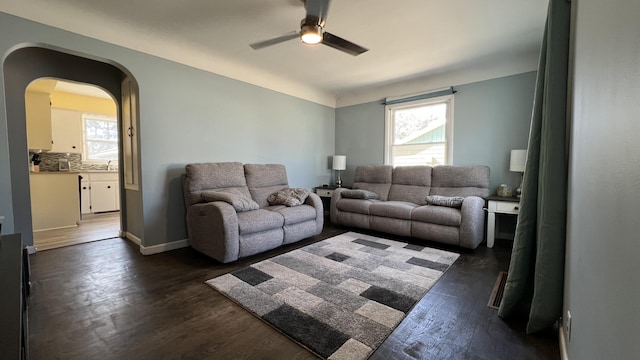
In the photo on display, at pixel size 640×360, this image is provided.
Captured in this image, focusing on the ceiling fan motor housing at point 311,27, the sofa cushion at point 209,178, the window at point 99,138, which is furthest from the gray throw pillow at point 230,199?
the window at point 99,138

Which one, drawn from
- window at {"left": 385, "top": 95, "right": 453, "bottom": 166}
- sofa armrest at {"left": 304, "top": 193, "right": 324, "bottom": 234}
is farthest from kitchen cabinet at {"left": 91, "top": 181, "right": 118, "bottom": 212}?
window at {"left": 385, "top": 95, "right": 453, "bottom": 166}

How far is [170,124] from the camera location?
3248 mm

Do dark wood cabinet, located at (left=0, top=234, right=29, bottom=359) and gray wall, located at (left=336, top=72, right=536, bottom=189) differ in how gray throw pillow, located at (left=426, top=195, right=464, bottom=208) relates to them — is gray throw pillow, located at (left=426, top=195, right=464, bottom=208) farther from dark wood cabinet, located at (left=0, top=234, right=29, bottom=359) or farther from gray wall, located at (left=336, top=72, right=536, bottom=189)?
dark wood cabinet, located at (left=0, top=234, right=29, bottom=359)

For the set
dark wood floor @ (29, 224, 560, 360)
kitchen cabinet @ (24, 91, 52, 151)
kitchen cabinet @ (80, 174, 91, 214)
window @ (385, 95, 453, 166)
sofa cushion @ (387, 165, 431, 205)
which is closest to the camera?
dark wood floor @ (29, 224, 560, 360)

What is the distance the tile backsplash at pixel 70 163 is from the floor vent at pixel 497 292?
7.56 m

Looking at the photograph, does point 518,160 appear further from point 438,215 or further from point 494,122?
point 438,215

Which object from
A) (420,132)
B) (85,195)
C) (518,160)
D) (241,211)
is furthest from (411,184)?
(85,195)

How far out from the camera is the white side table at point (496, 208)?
3.18 meters

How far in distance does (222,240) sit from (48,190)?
147 inches

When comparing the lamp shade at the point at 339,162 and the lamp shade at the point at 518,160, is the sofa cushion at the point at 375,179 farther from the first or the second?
the lamp shade at the point at 518,160

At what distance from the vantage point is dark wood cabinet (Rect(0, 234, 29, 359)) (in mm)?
738

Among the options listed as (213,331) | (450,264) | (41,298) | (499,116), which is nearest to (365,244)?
(450,264)

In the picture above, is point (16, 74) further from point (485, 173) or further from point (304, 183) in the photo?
point (485, 173)

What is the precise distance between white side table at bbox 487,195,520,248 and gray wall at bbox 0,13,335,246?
3.24 m
